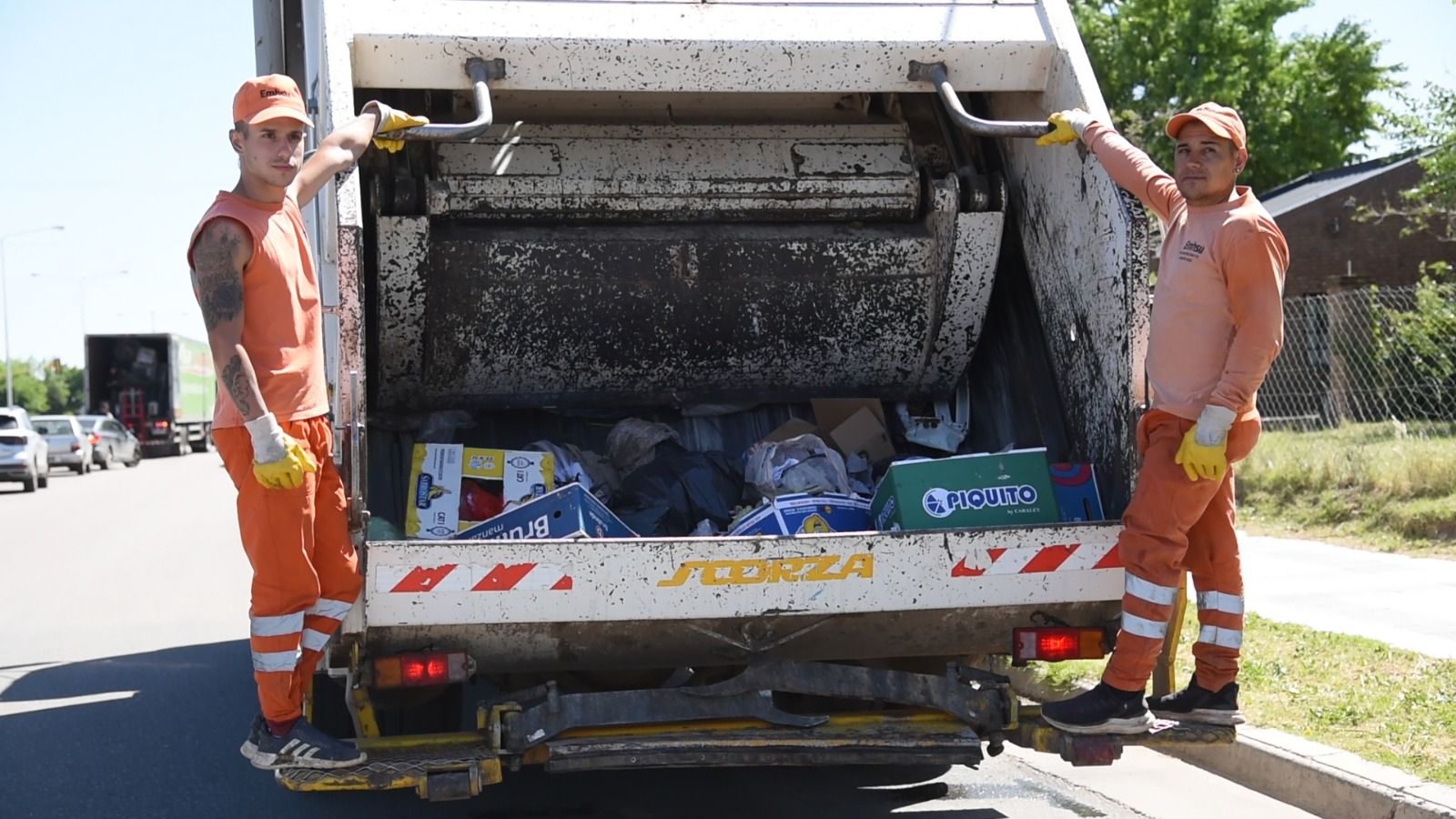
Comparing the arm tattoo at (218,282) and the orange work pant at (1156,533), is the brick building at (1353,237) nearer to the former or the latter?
the orange work pant at (1156,533)

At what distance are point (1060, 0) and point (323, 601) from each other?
2918mm

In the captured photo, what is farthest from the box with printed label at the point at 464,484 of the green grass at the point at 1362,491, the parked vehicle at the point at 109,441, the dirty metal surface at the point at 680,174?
the parked vehicle at the point at 109,441

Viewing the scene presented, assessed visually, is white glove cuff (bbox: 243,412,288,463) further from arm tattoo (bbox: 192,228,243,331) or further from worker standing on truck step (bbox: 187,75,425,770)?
arm tattoo (bbox: 192,228,243,331)

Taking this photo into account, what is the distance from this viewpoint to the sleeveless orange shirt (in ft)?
12.4

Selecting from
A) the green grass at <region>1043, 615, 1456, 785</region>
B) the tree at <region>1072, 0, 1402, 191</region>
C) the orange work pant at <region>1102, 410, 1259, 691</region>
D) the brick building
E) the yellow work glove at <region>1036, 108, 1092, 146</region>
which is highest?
the tree at <region>1072, 0, 1402, 191</region>

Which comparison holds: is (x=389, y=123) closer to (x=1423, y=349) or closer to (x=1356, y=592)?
(x=1356, y=592)

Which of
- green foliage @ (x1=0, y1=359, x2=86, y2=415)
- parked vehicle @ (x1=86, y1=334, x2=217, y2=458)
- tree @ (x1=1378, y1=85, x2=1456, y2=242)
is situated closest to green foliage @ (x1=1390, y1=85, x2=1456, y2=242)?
tree @ (x1=1378, y1=85, x2=1456, y2=242)

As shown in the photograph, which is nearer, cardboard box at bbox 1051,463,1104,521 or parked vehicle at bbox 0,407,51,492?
cardboard box at bbox 1051,463,1104,521

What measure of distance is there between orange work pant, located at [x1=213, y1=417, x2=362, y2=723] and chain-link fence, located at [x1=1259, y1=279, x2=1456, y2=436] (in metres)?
10.3

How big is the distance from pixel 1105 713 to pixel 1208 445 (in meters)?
0.75

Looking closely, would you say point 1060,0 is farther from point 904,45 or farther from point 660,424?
point 660,424

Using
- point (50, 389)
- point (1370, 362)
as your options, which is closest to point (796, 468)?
point (1370, 362)

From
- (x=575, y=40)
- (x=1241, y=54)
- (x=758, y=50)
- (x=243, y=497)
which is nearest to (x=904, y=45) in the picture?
(x=758, y=50)

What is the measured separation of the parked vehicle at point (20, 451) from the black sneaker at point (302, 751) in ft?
72.2
